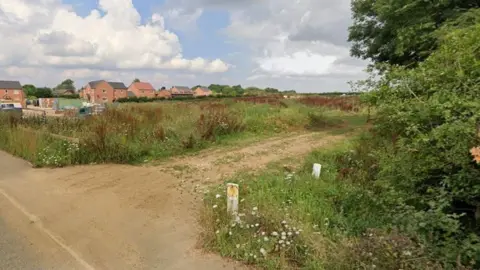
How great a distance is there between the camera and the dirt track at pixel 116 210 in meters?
3.63

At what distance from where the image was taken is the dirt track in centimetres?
363

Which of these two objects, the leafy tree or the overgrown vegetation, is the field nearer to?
the overgrown vegetation

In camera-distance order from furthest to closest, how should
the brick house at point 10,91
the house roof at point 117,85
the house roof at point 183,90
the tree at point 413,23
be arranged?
the house roof at point 183,90
the house roof at point 117,85
the brick house at point 10,91
the tree at point 413,23

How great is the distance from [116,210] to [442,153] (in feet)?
14.2

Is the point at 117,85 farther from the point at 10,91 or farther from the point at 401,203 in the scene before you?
the point at 401,203

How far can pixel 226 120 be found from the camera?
11.7m

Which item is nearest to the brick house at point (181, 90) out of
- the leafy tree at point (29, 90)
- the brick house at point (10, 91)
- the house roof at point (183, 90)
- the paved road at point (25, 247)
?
the house roof at point (183, 90)

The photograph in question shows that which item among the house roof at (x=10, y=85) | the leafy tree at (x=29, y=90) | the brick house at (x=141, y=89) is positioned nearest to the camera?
the house roof at (x=10, y=85)

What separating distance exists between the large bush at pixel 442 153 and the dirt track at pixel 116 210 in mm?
1906

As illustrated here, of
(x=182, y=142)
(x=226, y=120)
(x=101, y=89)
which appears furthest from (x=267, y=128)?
(x=101, y=89)

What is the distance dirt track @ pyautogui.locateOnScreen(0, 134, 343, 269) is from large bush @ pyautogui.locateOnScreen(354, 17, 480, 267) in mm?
1906

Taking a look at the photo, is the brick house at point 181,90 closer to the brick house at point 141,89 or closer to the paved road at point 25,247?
the brick house at point 141,89

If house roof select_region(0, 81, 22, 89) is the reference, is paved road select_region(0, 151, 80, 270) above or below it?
below

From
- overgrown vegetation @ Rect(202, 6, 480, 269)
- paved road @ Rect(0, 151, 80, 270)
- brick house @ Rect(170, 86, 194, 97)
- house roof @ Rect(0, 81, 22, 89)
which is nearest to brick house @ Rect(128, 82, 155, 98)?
brick house @ Rect(170, 86, 194, 97)
